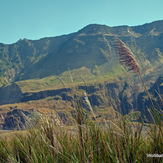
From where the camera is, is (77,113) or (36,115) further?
(36,115)

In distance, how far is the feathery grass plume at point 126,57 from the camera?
311 centimetres

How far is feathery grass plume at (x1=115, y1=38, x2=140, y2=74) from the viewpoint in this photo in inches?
123

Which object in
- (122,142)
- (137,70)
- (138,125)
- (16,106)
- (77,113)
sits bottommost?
(16,106)

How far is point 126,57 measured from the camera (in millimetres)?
3248

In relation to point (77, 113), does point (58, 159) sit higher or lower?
lower

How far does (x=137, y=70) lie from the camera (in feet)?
10.2

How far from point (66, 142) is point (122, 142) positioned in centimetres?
124

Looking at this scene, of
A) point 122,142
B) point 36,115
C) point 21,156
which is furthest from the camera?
point 36,115

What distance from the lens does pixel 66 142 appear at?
3.59 metres

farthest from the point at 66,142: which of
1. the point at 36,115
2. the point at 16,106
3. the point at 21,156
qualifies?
the point at 16,106

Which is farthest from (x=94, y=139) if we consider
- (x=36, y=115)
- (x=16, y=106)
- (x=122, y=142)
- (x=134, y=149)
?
(x=16, y=106)

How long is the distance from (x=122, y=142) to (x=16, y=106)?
211 metres

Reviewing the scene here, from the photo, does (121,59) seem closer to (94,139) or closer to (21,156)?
(94,139)

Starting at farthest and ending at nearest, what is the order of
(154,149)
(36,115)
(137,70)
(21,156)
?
(36,115), (21,156), (137,70), (154,149)
